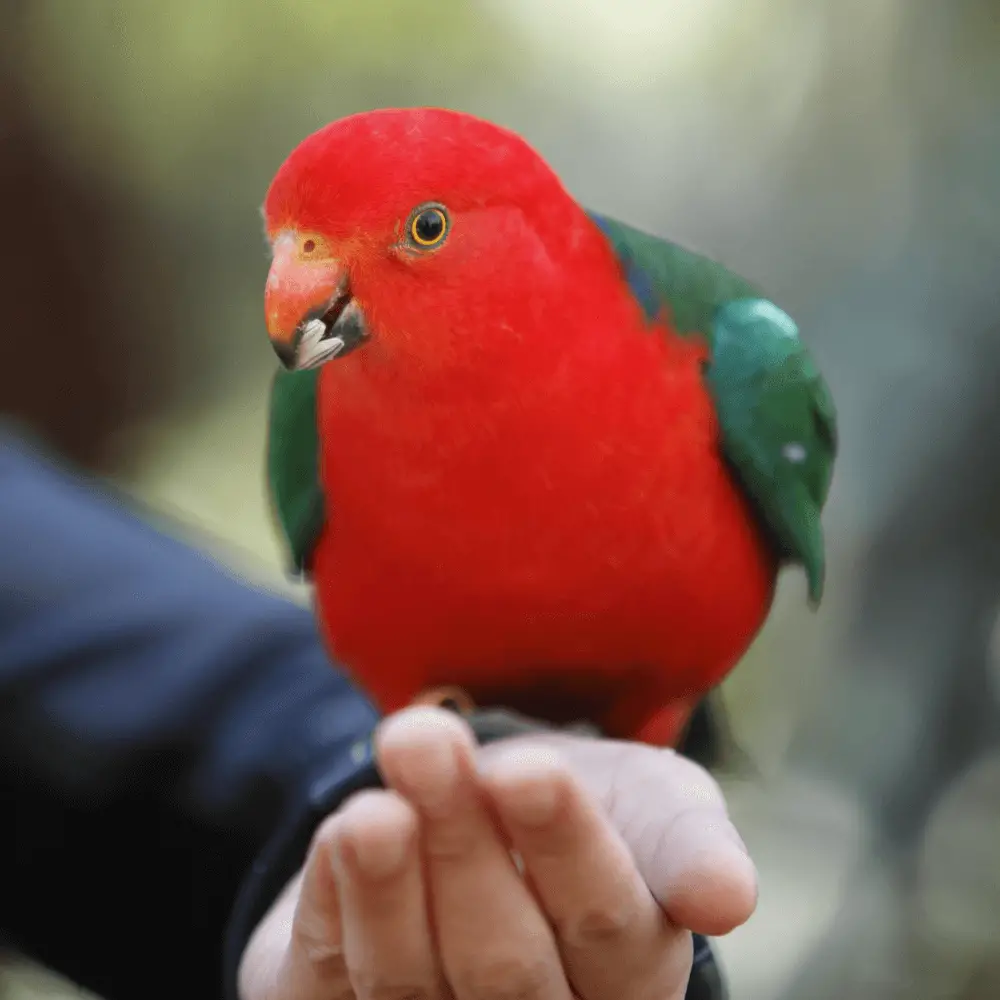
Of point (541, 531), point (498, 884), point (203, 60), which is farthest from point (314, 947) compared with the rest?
point (203, 60)

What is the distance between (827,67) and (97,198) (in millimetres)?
1004

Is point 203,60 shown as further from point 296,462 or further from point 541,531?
point 541,531

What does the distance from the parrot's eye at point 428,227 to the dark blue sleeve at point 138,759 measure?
1.67ft

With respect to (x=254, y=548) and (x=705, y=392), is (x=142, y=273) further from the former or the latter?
(x=705, y=392)

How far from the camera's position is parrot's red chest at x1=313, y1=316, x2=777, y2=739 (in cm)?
62

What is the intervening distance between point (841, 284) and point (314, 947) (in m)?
1.12

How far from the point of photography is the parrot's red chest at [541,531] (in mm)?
620

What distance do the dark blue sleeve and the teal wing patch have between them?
12.1 inches

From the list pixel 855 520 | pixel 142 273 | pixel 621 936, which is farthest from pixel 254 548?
pixel 621 936

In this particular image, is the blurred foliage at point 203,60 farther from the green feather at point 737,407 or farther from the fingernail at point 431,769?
the fingernail at point 431,769

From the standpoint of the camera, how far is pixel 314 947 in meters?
0.54

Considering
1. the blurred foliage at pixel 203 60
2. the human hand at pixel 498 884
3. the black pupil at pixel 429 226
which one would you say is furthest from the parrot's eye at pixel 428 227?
the blurred foliage at pixel 203 60

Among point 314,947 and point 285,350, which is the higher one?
point 285,350

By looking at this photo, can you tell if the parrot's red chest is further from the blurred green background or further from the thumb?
the blurred green background
